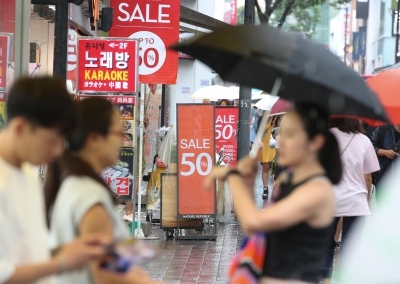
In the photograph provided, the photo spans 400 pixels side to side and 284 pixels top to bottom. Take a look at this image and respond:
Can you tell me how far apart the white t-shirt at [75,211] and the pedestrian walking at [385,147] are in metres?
7.31

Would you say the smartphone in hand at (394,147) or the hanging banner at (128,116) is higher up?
the hanging banner at (128,116)

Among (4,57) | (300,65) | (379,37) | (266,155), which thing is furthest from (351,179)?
(379,37)

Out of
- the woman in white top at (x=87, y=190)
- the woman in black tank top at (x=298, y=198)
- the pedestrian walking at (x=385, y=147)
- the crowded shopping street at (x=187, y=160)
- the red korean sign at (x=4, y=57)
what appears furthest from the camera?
the pedestrian walking at (x=385, y=147)

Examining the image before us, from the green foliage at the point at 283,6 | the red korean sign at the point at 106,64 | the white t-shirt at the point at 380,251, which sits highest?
the green foliage at the point at 283,6

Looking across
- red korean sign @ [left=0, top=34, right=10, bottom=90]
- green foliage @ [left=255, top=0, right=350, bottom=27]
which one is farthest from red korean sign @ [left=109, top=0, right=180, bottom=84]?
green foliage @ [left=255, top=0, right=350, bottom=27]

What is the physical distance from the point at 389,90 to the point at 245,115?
6.69m

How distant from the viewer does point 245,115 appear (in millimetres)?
14109

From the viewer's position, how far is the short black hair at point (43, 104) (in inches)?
111

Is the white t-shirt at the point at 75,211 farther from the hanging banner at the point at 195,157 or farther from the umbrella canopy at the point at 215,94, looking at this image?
the umbrella canopy at the point at 215,94

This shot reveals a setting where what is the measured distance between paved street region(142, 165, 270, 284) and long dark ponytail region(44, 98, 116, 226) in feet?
20.0

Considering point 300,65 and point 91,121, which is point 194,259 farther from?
point 91,121

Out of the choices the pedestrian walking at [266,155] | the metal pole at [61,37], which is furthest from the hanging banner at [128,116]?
the pedestrian walking at [266,155]

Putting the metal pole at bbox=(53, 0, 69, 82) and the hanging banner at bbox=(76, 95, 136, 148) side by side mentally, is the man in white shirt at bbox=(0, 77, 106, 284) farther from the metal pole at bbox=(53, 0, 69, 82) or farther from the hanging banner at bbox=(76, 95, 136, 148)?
the hanging banner at bbox=(76, 95, 136, 148)

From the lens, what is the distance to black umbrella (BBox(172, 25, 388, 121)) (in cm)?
386
